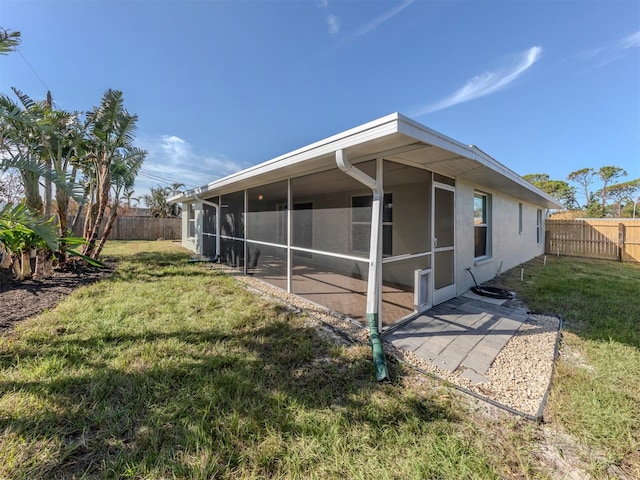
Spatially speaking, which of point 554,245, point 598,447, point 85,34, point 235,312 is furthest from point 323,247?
point 554,245

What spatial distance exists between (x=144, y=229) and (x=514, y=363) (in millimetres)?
20384

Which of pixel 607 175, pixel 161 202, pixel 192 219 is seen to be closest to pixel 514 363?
pixel 192 219

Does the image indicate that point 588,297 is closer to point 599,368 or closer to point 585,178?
point 599,368

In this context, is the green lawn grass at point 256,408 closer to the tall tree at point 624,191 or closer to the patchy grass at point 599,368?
the patchy grass at point 599,368

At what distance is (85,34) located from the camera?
5.60m

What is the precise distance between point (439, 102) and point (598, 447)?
27.0ft

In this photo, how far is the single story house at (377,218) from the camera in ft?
10.1

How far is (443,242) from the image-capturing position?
437cm

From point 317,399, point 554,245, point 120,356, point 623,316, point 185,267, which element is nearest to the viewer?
point 317,399

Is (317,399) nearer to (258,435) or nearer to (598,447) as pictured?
(258,435)

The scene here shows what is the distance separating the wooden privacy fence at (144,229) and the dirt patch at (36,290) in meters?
12.3

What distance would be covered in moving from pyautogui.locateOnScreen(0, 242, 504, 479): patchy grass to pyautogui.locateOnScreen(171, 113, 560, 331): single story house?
118cm

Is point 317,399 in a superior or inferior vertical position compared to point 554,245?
inferior

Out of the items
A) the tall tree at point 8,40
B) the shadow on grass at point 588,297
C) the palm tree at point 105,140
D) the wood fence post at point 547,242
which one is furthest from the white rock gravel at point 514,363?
the wood fence post at point 547,242
